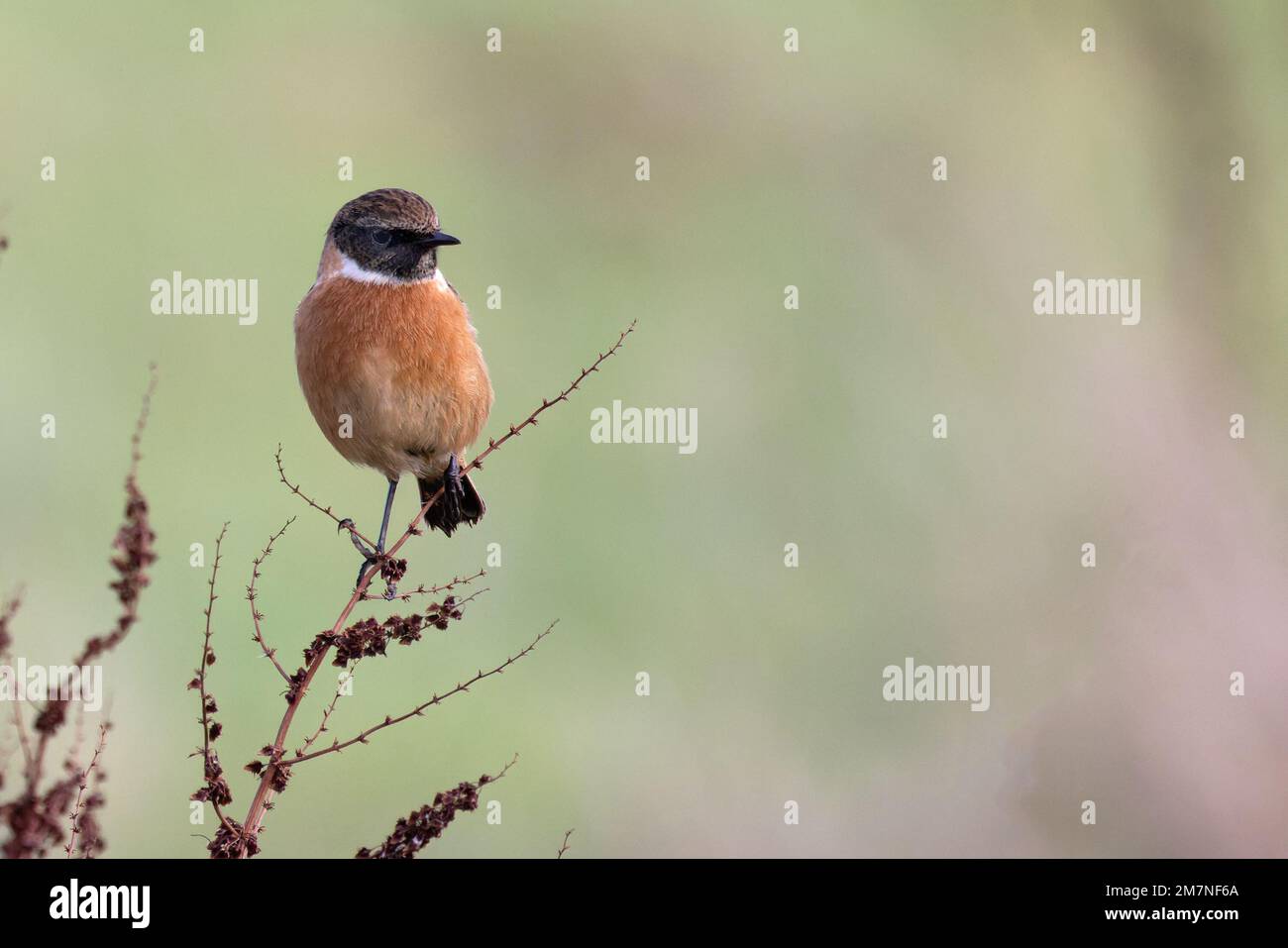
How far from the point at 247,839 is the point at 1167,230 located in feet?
39.9

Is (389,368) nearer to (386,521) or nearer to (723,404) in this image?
(386,521)

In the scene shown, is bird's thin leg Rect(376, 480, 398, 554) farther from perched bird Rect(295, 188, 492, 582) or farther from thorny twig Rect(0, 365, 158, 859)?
thorny twig Rect(0, 365, 158, 859)

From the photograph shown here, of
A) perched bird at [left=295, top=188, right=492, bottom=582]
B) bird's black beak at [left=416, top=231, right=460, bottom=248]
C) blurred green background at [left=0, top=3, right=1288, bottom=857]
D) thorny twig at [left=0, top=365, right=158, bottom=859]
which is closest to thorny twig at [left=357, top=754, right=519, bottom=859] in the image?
thorny twig at [left=0, top=365, right=158, bottom=859]

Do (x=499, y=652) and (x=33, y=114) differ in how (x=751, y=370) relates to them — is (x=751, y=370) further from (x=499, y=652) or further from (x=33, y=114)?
(x=33, y=114)

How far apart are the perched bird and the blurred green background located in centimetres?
323

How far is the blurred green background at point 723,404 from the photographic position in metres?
9.75

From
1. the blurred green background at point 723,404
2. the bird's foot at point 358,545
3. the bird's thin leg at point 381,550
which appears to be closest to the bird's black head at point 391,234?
the bird's thin leg at point 381,550

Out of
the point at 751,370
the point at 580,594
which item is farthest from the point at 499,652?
the point at 751,370

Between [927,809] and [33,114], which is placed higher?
[33,114]

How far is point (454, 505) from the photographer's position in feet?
19.8

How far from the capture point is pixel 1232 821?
11.2 metres

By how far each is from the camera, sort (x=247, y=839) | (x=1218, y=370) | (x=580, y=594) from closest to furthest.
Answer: (x=247, y=839)
(x=580, y=594)
(x=1218, y=370)

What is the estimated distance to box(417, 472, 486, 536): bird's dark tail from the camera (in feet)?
19.7

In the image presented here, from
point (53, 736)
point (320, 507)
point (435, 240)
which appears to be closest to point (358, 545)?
point (435, 240)
